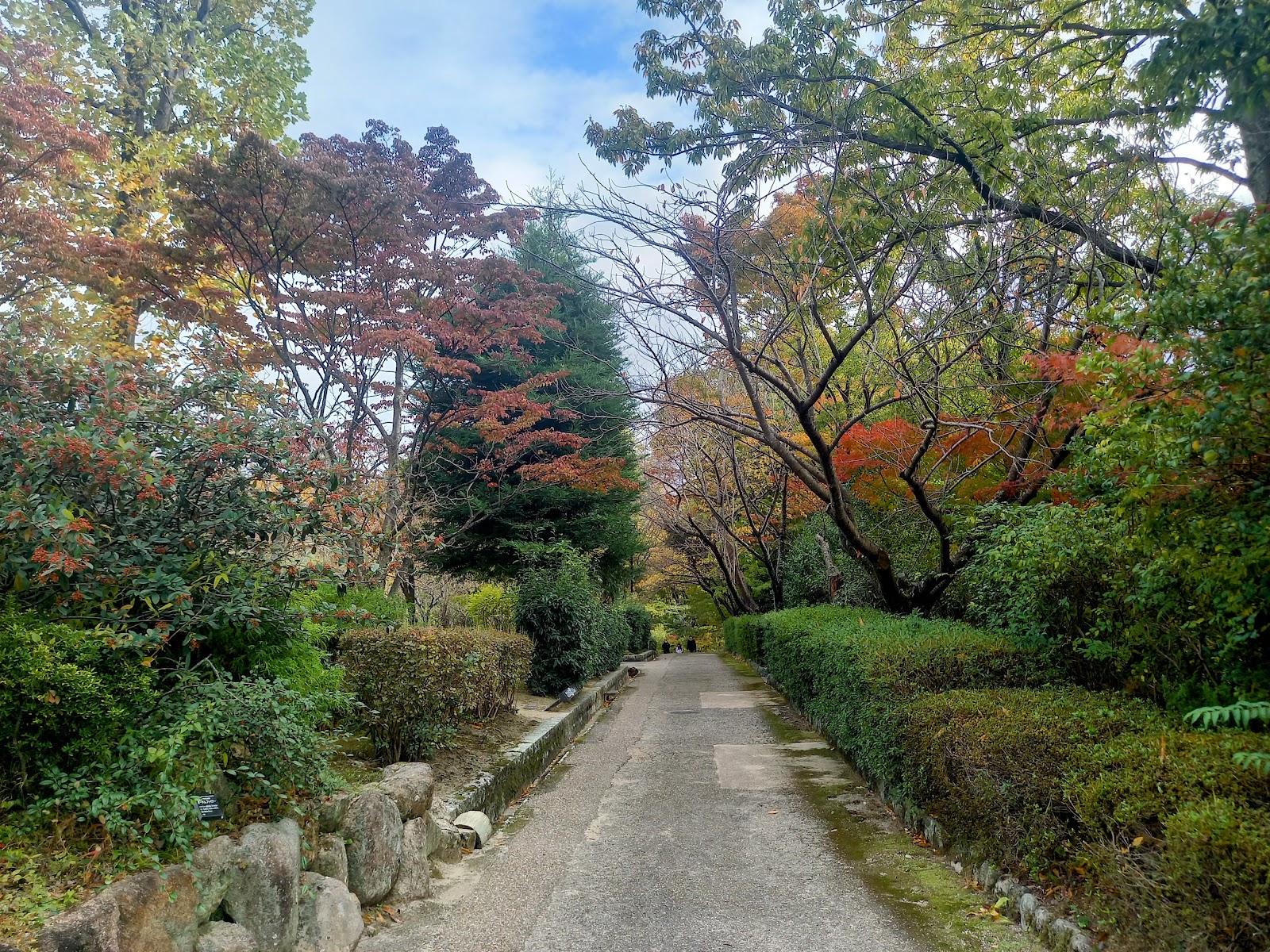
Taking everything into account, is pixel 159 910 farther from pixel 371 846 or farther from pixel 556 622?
pixel 556 622

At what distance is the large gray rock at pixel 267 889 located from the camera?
9.84 feet

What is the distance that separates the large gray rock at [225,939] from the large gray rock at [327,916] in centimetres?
33

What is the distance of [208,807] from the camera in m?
A: 2.94

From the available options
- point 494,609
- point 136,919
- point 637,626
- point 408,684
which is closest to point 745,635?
point 637,626

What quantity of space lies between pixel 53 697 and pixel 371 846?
5.86 ft

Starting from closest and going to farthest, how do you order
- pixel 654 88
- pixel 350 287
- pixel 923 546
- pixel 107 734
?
pixel 107 734, pixel 654 88, pixel 350 287, pixel 923 546

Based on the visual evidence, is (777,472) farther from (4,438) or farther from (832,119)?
(4,438)

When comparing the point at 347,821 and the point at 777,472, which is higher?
the point at 777,472

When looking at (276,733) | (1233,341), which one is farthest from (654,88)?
(276,733)

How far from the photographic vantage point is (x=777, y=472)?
1542 cm

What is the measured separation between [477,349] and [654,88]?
4227mm

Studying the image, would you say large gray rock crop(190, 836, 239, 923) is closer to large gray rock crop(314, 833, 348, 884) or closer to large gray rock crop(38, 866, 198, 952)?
large gray rock crop(38, 866, 198, 952)

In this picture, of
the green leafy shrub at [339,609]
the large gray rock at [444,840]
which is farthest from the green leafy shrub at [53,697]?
the large gray rock at [444,840]

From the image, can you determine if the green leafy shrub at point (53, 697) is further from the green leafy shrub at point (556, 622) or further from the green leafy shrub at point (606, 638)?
the green leafy shrub at point (606, 638)
